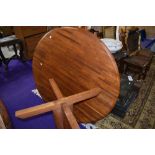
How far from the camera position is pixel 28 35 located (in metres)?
3.97

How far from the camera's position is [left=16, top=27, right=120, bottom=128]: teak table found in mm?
870

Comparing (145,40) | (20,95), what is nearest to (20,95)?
(20,95)

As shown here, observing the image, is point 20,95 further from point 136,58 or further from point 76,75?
point 136,58

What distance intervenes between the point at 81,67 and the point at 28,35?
3367 mm

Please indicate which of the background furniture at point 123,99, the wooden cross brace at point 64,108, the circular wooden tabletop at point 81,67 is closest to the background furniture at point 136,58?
the background furniture at point 123,99

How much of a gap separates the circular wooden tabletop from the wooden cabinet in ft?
9.66

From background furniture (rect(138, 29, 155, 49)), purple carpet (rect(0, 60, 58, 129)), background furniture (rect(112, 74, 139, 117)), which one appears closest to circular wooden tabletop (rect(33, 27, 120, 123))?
purple carpet (rect(0, 60, 58, 129))

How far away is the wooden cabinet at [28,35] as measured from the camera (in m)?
3.83

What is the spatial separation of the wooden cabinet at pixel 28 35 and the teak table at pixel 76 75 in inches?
116

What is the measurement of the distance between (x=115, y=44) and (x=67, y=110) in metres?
2.03

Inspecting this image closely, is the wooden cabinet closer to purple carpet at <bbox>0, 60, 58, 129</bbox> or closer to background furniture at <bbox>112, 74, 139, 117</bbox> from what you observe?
purple carpet at <bbox>0, 60, 58, 129</bbox>

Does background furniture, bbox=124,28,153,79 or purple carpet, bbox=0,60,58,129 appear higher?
background furniture, bbox=124,28,153,79

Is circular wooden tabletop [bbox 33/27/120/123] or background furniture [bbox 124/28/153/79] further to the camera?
background furniture [bbox 124/28/153/79]

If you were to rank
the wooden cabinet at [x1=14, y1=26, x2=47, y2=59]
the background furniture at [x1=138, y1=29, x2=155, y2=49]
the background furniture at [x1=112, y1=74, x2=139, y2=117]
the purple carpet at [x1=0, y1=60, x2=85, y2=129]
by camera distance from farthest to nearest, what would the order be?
the background furniture at [x1=138, y1=29, x2=155, y2=49]
the wooden cabinet at [x1=14, y1=26, x2=47, y2=59]
the background furniture at [x1=112, y1=74, x2=139, y2=117]
the purple carpet at [x1=0, y1=60, x2=85, y2=129]
